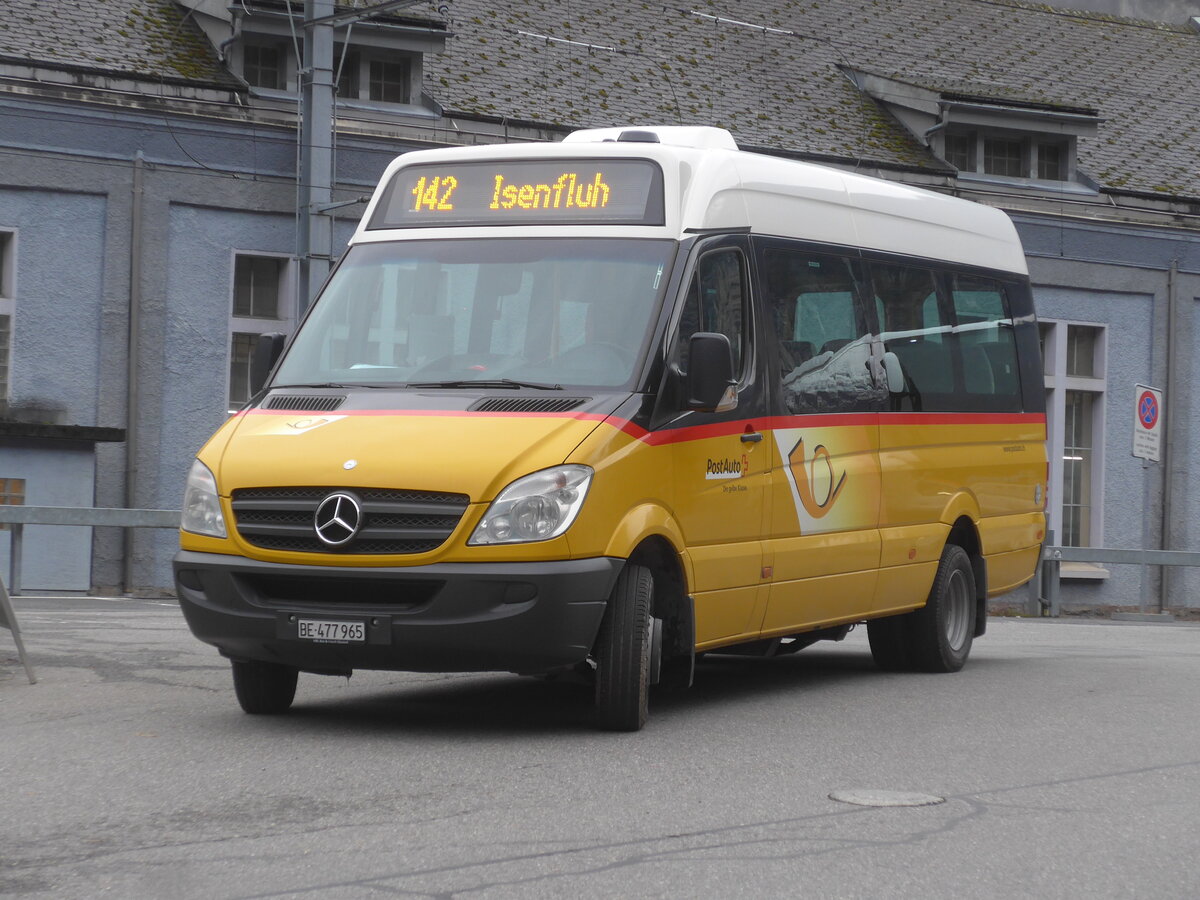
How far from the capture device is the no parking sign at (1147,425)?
22.6 metres

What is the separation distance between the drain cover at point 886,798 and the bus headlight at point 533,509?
1.71 metres

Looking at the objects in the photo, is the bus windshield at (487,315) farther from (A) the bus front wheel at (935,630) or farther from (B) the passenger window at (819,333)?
(A) the bus front wheel at (935,630)

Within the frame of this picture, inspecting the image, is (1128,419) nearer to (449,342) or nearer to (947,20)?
(947,20)

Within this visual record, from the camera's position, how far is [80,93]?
68.2ft

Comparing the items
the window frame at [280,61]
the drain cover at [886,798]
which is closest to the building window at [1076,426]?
the window frame at [280,61]

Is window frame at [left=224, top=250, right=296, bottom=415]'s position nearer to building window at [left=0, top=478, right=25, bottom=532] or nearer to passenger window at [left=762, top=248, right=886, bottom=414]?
building window at [left=0, top=478, right=25, bottom=532]

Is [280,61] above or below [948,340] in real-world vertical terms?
above

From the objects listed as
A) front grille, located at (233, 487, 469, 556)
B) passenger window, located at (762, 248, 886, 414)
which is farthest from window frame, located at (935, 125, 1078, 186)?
front grille, located at (233, 487, 469, 556)

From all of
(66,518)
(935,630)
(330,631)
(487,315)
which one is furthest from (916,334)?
(66,518)

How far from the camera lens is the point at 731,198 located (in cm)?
953

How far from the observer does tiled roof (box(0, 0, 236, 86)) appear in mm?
20969

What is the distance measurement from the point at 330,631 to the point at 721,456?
7.18 ft

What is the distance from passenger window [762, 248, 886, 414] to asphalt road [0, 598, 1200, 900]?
5.43ft

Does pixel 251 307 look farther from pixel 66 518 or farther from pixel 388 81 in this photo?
pixel 66 518
